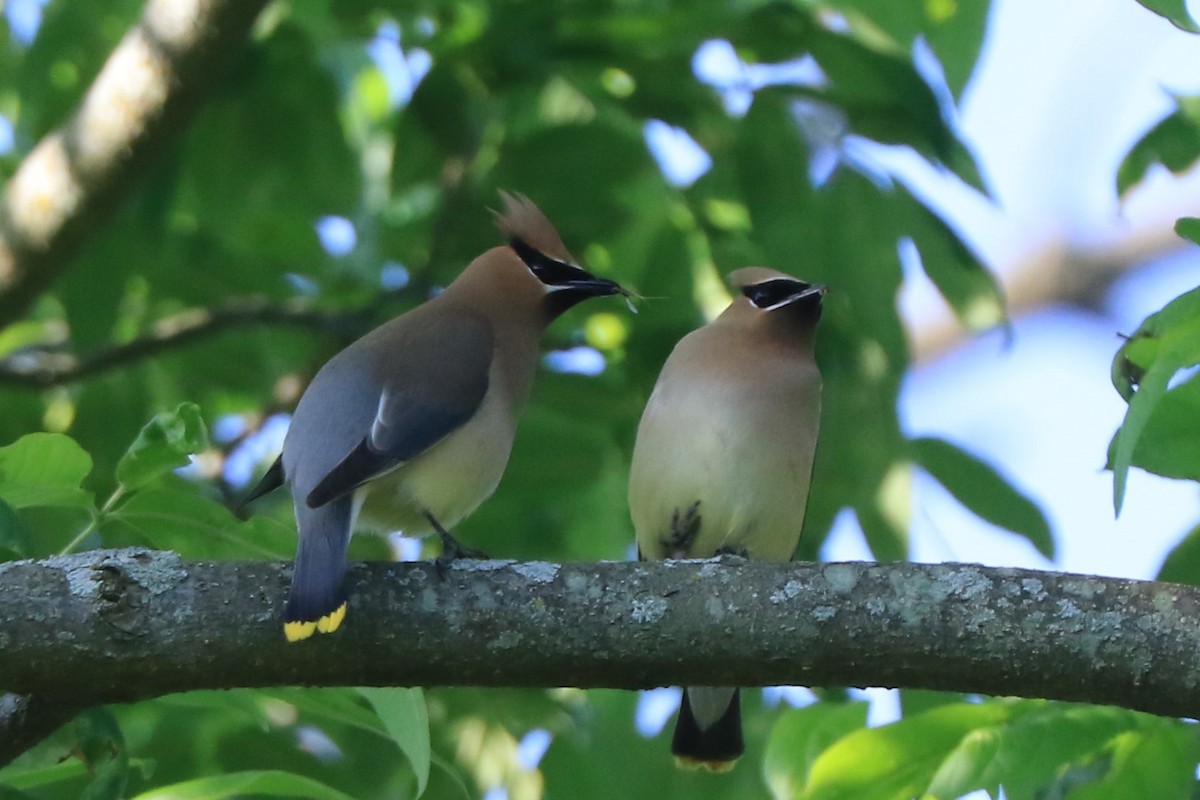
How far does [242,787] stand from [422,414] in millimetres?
1148

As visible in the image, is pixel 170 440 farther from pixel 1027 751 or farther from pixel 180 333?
pixel 180 333

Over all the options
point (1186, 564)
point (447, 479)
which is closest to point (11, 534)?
point (447, 479)

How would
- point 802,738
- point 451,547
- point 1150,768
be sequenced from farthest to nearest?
1. point 451,547
2. point 802,738
3. point 1150,768

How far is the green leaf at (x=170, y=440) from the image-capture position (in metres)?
2.49

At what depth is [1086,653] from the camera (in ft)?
8.42

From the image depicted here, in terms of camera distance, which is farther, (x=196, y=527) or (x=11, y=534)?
(x=196, y=527)

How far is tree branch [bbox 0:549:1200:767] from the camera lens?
2.55 metres

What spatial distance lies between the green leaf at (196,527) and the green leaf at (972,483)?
67.2 inches

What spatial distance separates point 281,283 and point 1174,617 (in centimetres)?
329

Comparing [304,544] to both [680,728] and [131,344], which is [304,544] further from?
[131,344]

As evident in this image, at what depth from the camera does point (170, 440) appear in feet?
8.18

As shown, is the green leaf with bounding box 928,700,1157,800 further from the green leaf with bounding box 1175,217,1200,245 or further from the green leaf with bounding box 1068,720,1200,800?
the green leaf with bounding box 1175,217,1200,245

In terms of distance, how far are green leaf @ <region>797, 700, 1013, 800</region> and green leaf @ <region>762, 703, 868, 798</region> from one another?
36 cm

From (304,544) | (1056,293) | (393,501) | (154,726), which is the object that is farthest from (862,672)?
(1056,293)
